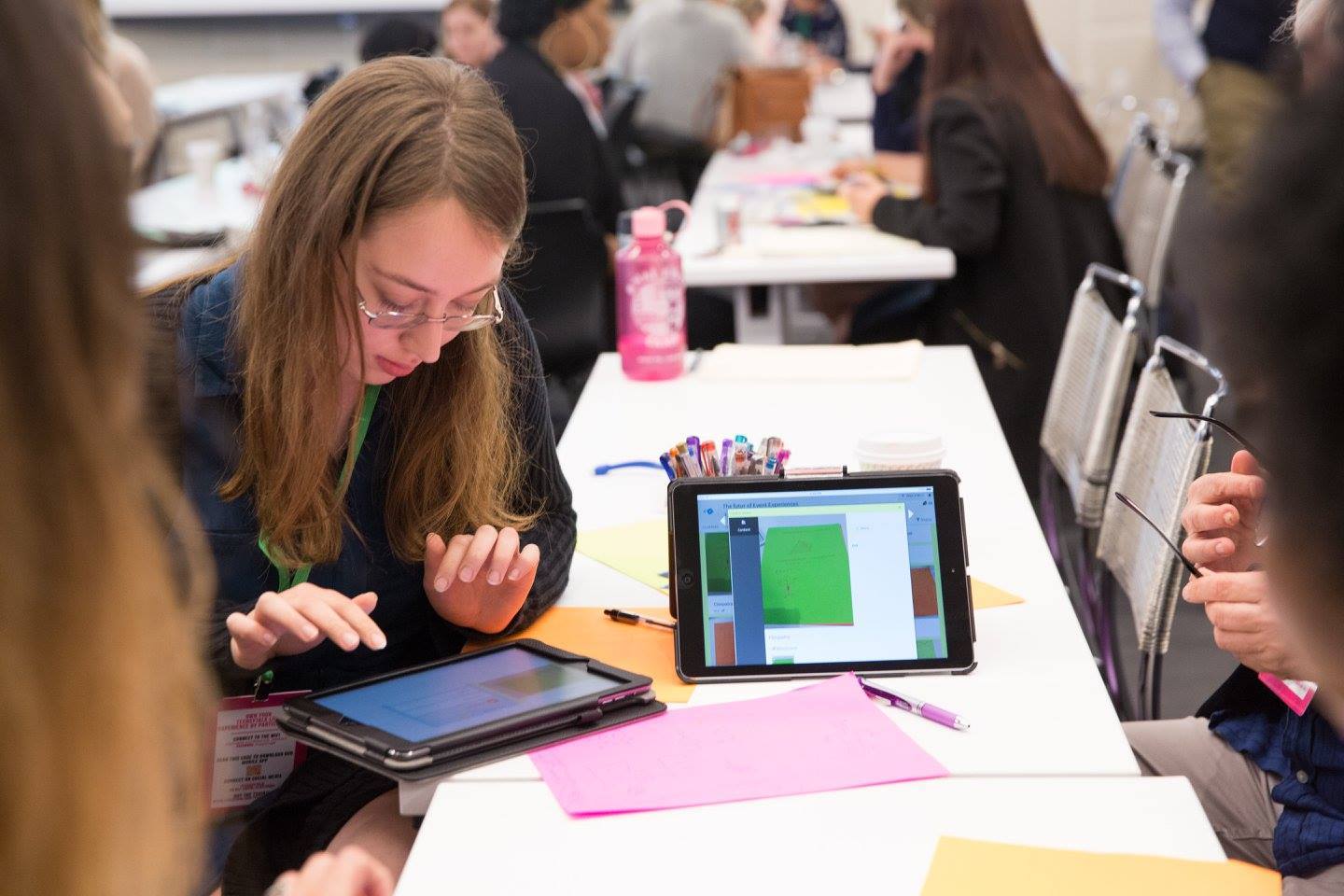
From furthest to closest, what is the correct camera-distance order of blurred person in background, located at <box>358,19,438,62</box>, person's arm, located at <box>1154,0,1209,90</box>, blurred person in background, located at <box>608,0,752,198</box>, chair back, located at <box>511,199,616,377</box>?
blurred person in background, located at <box>608,0,752,198</box>, person's arm, located at <box>1154,0,1209,90</box>, blurred person in background, located at <box>358,19,438,62</box>, chair back, located at <box>511,199,616,377</box>

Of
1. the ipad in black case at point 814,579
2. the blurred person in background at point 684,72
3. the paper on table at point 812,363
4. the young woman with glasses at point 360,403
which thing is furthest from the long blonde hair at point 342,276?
the blurred person in background at point 684,72

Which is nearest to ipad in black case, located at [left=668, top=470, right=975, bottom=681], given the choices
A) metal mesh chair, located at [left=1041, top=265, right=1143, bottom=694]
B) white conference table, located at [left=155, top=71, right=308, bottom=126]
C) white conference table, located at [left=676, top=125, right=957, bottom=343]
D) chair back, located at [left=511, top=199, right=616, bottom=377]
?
metal mesh chair, located at [left=1041, top=265, right=1143, bottom=694]

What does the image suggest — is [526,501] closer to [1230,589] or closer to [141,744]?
[1230,589]

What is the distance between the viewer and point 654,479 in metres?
2.08

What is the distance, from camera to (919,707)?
1372 millimetres

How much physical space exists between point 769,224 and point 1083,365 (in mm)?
1387

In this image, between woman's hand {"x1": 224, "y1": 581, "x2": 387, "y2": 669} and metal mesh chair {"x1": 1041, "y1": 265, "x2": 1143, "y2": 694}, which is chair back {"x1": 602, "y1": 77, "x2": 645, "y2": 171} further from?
woman's hand {"x1": 224, "y1": 581, "x2": 387, "y2": 669}

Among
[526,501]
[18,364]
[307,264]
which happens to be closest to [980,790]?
[526,501]

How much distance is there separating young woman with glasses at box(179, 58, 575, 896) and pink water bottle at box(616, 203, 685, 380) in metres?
0.91

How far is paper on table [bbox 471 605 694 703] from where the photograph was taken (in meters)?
1.47

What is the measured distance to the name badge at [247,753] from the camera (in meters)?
1.47

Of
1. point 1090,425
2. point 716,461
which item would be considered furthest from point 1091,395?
point 716,461

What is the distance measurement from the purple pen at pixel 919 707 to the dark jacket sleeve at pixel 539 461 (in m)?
0.42

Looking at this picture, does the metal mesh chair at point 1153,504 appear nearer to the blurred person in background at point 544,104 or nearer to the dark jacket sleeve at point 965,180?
the dark jacket sleeve at point 965,180
